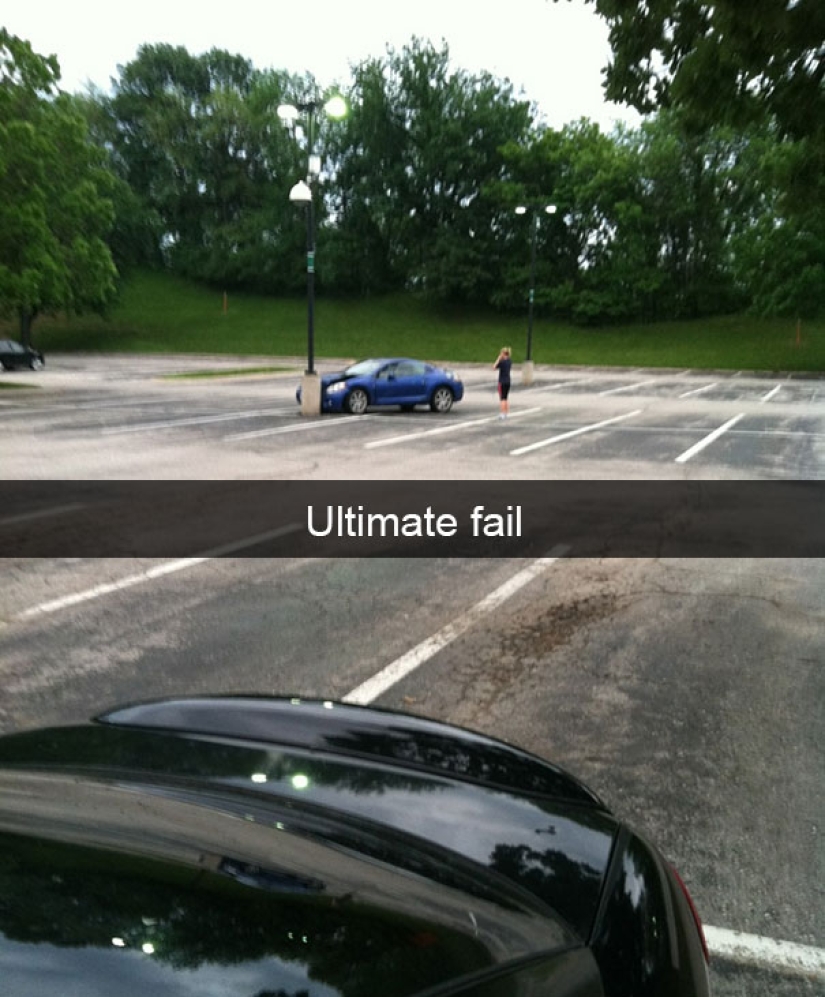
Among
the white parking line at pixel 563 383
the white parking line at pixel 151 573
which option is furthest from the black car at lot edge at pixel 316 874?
the white parking line at pixel 563 383

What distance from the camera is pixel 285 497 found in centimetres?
1091

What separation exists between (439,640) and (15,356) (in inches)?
1586

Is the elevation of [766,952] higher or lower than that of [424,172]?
lower

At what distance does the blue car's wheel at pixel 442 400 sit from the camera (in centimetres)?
2328

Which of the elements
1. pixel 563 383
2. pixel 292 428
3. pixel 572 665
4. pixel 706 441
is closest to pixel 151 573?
pixel 572 665

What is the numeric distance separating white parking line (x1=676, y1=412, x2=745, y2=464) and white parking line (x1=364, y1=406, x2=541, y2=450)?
4.81 m

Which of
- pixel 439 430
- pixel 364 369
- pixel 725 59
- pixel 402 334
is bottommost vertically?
pixel 439 430

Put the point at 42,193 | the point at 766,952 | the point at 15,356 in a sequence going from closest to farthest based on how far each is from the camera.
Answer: the point at 766,952, the point at 42,193, the point at 15,356

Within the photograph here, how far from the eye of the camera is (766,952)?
2.89 metres

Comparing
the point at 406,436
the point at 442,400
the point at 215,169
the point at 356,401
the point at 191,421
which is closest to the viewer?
the point at 406,436

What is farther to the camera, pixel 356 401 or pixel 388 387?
pixel 388 387

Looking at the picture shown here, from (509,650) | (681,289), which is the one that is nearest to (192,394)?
(509,650)

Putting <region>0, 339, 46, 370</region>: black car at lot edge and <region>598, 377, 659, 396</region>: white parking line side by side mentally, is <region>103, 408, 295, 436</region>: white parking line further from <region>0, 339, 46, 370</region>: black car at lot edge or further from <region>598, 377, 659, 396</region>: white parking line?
<region>0, 339, 46, 370</region>: black car at lot edge

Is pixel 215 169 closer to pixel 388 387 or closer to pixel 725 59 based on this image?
pixel 388 387
